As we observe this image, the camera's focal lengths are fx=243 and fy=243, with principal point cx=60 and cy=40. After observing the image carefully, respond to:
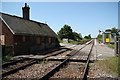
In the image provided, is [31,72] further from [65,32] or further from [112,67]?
[65,32]

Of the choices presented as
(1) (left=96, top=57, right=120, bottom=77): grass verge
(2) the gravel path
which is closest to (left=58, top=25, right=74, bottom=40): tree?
(1) (left=96, top=57, right=120, bottom=77): grass verge

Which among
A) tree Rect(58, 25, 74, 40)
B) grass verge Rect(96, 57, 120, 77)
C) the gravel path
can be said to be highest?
tree Rect(58, 25, 74, 40)

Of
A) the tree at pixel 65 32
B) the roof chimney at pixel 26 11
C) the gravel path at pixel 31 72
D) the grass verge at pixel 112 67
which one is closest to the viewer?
the gravel path at pixel 31 72

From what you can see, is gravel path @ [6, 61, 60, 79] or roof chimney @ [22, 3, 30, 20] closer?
gravel path @ [6, 61, 60, 79]

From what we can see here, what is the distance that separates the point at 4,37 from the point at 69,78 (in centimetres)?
1727

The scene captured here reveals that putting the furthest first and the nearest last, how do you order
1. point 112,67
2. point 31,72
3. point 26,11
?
point 26,11 → point 112,67 → point 31,72

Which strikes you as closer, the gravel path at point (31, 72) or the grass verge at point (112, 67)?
the gravel path at point (31, 72)

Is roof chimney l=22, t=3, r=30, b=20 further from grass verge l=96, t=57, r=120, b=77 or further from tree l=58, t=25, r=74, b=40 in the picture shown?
tree l=58, t=25, r=74, b=40

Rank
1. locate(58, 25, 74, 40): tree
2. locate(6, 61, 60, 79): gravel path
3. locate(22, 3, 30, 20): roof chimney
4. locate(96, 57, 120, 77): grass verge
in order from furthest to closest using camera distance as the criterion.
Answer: locate(58, 25, 74, 40): tree < locate(22, 3, 30, 20): roof chimney < locate(96, 57, 120, 77): grass verge < locate(6, 61, 60, 79): gravel path

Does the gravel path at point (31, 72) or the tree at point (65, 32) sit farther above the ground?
the tree at point (65, 32)

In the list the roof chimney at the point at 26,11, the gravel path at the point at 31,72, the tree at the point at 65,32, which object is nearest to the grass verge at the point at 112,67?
the gravel path at the point at 31,72

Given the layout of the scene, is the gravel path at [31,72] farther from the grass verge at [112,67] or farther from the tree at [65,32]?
the tree at [65,32]

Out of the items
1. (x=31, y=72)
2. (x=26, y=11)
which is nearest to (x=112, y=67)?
(x=31, y=72)

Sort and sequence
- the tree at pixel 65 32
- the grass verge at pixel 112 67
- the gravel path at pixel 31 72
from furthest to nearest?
the tree at pixel 65 32, the grass verge at pixel 112 67, the gravel path at pixel 31 72
